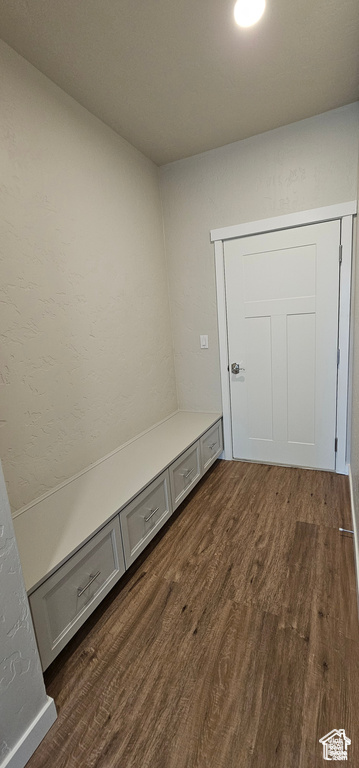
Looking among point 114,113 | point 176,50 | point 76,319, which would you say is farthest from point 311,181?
point 76,319

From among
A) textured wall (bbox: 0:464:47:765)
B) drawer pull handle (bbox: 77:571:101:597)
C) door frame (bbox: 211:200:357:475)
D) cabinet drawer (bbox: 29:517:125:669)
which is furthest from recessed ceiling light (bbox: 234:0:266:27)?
drawer pull handle (bbox: 77:571:101:597)

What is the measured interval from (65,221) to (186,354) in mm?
1499

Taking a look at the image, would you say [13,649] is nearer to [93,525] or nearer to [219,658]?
[93,525]

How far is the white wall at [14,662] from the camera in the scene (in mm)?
915

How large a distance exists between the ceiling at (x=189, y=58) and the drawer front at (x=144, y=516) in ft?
7.25

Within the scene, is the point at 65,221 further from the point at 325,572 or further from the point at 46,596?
the point at 325,572

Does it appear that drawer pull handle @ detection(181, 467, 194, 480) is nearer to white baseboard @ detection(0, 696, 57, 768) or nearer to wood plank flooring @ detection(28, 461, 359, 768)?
wood plank flooring @ detection(28, 461, 359, 768)

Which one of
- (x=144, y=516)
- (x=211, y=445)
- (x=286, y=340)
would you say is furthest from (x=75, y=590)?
(x=286, y=340)

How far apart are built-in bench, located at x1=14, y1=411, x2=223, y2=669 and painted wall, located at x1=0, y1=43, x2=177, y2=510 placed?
0.15 metres

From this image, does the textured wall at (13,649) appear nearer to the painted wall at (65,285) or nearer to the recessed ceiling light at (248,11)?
the painted wall at (65,285)

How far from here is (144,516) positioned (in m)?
1.79

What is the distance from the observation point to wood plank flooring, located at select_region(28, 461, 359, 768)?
1.03 metres

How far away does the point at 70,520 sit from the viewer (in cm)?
149

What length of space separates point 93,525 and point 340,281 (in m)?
2.22
